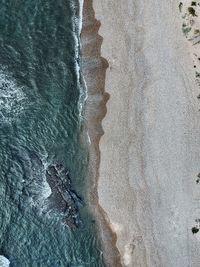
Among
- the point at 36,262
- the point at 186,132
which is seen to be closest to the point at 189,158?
the point at 186,132

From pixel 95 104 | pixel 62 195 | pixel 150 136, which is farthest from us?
pixel 62 195

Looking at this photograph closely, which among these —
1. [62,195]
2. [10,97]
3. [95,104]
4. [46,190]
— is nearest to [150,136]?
[95,104]

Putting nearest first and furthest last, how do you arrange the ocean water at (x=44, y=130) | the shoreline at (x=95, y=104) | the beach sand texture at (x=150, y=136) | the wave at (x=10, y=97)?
the beach sand texture at (x=150, y=136) < the shoreline at (x=95, y=104) < the ocean water at (x=44, y=130) < the wave at (x=10, y=97)

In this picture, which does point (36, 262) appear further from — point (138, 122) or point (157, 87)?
point (157, 87)

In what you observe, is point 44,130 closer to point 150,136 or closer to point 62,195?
point 62,195

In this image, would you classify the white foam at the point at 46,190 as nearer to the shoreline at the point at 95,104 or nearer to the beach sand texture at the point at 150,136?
the shoreline at the point at 95,104

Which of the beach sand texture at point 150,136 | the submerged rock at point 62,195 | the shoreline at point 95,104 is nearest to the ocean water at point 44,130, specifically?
the submerged rock at point 62,195
